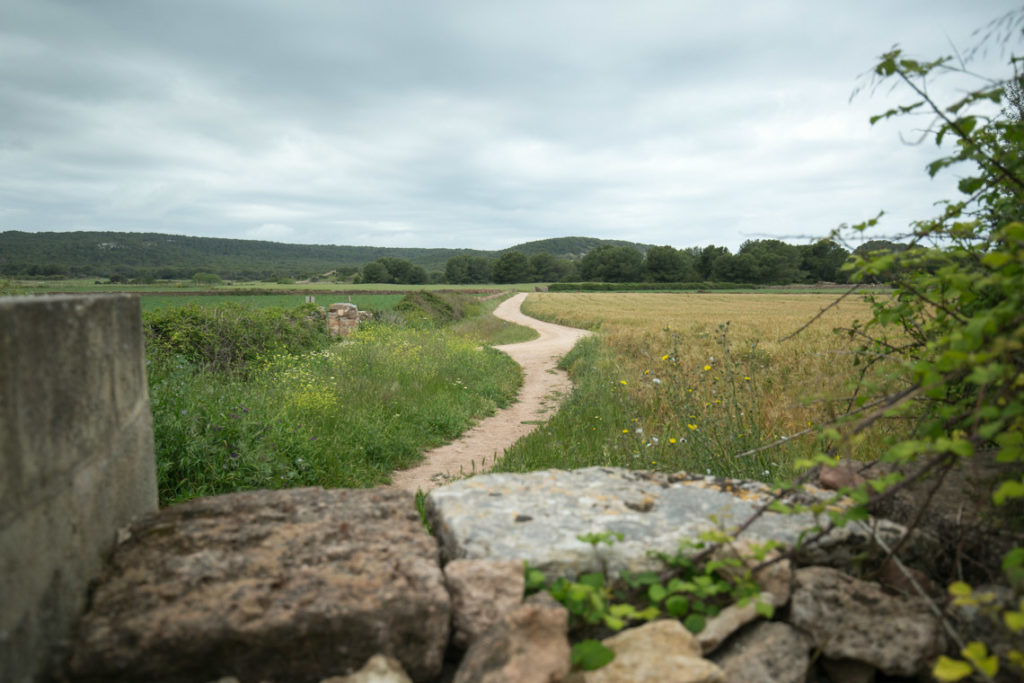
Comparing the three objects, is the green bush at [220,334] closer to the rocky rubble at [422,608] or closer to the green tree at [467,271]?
Answer: the rocky rubble at [422,608]

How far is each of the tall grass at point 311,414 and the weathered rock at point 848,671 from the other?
4455 mm

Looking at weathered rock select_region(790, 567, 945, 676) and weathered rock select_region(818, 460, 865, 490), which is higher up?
weathered rock select_region(818, 460, 865, 490)

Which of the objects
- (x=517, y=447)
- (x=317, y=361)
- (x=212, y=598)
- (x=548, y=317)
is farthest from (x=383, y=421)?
(x=548, y=317)

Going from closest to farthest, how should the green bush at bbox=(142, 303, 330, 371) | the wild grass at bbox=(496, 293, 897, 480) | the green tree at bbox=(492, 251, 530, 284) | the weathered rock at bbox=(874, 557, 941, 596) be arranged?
the weathered rock at bbox=(874, 557, 941, 596) → the wild grass at bbox=(496, 293, 897, 480) → the green bush at bbox=(142, 303, 330, 371) → the green tree at bbox=(492, 251, 530, 284)

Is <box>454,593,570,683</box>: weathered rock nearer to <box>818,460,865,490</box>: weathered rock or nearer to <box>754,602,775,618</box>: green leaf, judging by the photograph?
<box>754,602,775,618</box>: green leaf

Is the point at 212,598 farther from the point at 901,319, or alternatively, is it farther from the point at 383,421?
the point at 383,421

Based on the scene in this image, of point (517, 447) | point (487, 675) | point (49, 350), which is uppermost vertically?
point (49, 350)

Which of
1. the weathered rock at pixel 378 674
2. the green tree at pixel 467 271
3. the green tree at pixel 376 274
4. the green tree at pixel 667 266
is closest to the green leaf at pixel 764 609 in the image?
the weathered rock at pixel 378 674

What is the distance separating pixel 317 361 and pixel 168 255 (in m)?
90.8

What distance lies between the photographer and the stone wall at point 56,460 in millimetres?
1785

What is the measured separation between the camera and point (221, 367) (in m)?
9.91

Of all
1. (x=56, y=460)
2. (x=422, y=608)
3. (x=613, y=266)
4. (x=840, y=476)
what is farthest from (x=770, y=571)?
(x=613, y=266)

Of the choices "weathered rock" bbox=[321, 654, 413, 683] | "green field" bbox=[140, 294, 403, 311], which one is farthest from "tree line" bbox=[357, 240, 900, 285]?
"weathered rock" bbox=[321, 654, 413, 683]

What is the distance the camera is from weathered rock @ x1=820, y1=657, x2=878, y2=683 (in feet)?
7.76
